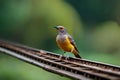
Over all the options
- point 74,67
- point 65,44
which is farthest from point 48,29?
point 74,67

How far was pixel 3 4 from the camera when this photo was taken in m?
13.5

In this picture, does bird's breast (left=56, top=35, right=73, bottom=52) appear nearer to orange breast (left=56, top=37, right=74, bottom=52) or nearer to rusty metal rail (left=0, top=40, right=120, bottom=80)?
orange breast (left=56, top=37, right=74, bottom=52)

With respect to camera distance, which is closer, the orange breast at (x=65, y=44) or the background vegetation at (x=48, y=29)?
the orange breast at (x=65, y=44)

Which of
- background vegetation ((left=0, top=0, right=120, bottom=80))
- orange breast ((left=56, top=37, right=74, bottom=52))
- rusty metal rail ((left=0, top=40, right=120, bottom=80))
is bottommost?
rusty metal rail ((left=0, top=40, right=120, bottom=80))

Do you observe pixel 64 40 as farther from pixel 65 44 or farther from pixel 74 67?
pixel 74 67

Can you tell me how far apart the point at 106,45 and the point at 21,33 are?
2841 millimetres

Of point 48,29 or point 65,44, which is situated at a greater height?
point 48,29

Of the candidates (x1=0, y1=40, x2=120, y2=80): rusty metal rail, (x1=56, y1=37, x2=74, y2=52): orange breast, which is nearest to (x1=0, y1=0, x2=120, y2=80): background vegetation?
(x1=56, y1=37, x2=74, y2=52): orange breast

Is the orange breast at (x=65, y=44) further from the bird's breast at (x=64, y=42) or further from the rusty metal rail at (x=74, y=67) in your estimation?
the rusty metal rail at (x=74, y=67)

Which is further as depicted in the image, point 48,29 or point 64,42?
point 48,29

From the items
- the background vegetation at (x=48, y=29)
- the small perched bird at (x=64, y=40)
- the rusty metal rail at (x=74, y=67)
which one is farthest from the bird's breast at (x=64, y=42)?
the background vegetation at (x=48, y=29)

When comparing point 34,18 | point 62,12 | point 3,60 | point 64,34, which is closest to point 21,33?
point 34,18

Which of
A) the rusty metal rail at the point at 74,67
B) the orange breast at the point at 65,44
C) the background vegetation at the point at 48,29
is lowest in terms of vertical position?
the rusty metal rail at the point at 74,67

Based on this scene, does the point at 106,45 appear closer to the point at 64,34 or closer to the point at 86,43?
the point at 86,43
